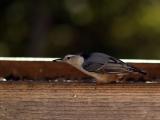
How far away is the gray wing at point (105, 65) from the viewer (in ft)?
16.1

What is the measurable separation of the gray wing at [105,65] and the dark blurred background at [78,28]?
4633mm

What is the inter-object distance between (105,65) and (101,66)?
38 millimetres

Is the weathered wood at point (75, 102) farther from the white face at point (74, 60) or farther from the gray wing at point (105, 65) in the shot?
the white face at point (74, 60)

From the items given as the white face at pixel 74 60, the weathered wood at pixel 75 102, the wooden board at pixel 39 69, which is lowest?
the weathered wood at pixel 75 102

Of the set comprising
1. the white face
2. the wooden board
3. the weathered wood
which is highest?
the white face

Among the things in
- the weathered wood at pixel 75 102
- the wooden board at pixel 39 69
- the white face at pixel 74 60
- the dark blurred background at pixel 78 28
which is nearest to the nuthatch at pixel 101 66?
the white face at pixel 74 60

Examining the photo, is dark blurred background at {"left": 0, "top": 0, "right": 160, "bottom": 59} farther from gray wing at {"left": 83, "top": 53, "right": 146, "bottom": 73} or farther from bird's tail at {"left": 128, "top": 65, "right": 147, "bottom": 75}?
bird's tail at {"left": 128, "top": 65, "right": 147, "bottom": 75}

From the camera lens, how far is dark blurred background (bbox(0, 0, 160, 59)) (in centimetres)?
996

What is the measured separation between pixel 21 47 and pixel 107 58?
5282 mm

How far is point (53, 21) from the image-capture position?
34.3ft

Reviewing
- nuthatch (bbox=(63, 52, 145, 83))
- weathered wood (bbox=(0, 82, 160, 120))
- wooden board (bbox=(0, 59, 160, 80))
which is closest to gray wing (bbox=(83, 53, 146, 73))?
nuthatch (bbox=(63, 52, 145, 83))

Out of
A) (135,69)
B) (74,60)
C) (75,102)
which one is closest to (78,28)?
(74,60)

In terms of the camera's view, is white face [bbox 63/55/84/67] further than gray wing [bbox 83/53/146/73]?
Yes

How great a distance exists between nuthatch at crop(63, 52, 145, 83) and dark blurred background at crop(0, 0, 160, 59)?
4.58m
